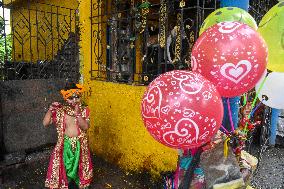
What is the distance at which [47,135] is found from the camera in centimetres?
494

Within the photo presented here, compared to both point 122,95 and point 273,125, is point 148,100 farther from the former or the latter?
point 273,125

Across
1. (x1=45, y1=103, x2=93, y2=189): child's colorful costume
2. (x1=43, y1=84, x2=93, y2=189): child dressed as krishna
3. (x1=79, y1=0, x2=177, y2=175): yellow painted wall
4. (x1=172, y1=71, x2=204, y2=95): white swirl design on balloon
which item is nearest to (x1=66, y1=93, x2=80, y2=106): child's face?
(x1=43, y1=84, x2=93, y2=189): child dressed as krishna

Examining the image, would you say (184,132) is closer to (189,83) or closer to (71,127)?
(189,83)

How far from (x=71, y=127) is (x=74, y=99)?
16.1 inches

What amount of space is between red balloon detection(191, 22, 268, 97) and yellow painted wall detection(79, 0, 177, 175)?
1.83 metres

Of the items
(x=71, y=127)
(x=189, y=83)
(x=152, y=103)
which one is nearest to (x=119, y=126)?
(x=71, y=127)

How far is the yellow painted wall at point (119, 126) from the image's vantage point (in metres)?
3.85

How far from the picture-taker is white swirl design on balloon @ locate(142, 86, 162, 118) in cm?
175

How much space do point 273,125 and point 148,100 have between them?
15.5ft

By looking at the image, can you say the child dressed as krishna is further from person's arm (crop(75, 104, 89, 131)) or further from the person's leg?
the person's leg

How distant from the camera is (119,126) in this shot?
4.38m

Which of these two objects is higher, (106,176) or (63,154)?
(63,154)

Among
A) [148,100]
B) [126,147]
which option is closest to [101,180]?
[126,147]

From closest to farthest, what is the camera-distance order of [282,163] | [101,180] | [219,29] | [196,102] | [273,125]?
[196,102], [219,29], [101,180], [282,163], [273,125]
